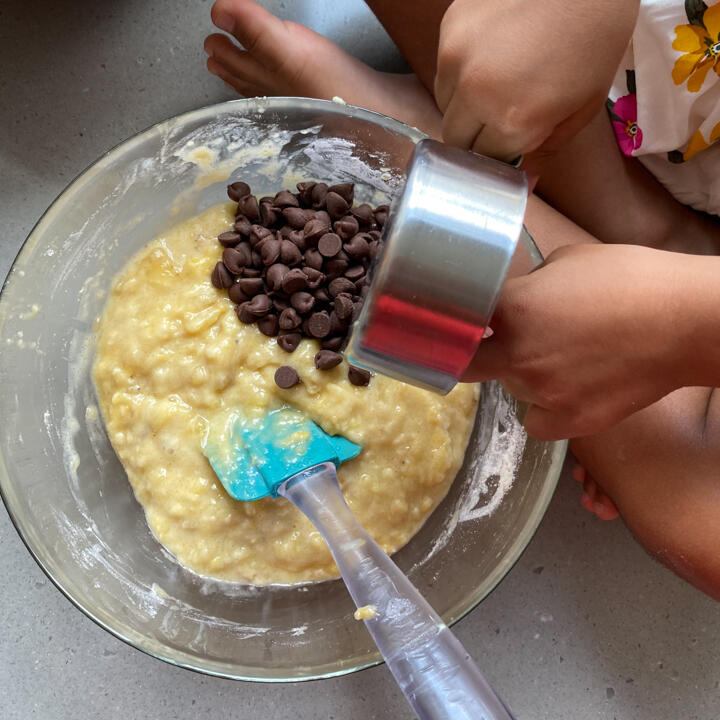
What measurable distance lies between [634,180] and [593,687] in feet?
2.58

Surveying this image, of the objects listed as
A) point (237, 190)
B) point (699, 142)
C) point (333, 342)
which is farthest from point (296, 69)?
point (699, 142)

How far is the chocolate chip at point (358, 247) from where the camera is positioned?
93 centimetres

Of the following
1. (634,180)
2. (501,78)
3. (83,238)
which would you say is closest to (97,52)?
(83,238)

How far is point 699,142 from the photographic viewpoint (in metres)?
0.96

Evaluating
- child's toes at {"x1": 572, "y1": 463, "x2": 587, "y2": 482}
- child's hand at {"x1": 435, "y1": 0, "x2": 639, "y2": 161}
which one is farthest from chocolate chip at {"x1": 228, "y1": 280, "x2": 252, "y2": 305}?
child's toes at {"x1": 572, "y1": 463, "x2": 587, "y2": 482}

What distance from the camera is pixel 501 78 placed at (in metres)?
0.69

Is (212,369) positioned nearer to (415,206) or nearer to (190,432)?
(190,432)

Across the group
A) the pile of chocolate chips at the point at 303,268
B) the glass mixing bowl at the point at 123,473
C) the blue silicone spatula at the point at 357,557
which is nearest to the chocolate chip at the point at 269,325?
the pile of chocolate chips at the point at 303,268

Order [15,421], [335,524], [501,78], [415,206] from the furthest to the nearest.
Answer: [15,421], [335,524], [501,78], [415,206]

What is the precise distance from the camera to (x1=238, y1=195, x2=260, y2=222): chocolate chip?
98 cm

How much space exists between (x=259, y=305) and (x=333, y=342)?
0.11 metres

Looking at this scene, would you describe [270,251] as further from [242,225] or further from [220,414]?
[220,414]

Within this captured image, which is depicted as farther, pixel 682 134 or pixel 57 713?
pixel 57 713

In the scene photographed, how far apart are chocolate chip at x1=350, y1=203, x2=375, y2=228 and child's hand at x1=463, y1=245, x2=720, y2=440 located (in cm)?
31
